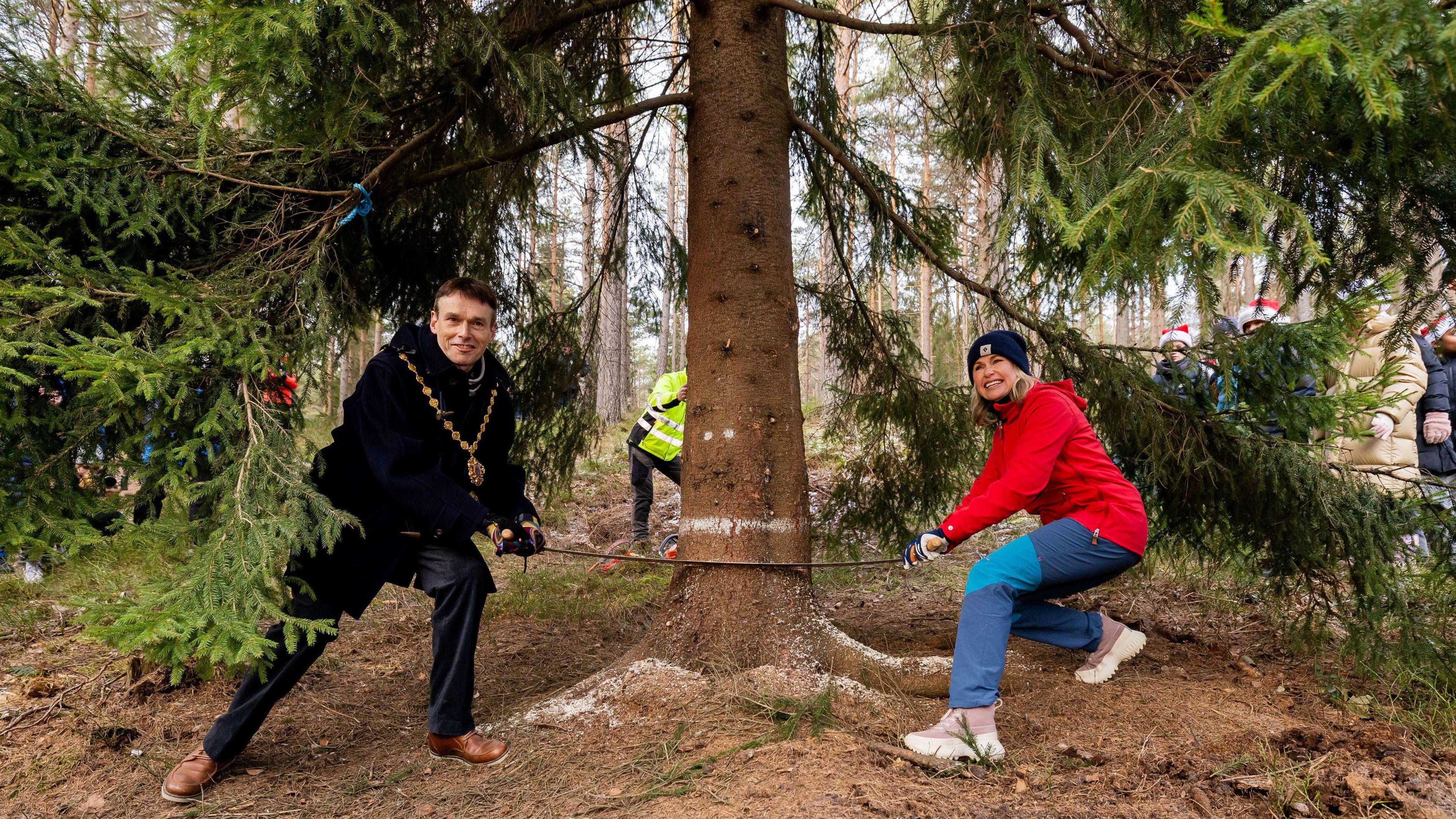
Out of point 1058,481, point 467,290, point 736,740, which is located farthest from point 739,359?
point 736,740

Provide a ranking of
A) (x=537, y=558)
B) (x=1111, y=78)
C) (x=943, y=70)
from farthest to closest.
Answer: (x=537, y=558), (x=943, y=70), (x=1111, y=78)

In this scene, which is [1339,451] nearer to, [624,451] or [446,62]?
[446,62]

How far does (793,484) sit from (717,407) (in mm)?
535

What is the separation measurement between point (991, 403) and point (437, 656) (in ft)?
8.64

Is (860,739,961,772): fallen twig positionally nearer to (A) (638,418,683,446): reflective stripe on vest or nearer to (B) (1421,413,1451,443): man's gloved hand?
(A) (638,418,683,446): reflective stripe on vest

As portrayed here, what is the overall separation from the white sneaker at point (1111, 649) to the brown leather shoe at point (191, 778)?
12.3 feet

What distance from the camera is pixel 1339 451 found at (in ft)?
12.5

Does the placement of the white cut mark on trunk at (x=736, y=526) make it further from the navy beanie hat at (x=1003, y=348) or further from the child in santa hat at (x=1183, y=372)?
the child in santa hat at (x=1183, y=372)

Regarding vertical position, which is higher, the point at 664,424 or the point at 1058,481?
the point at 664,424

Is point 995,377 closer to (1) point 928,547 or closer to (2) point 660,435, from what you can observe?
(1) point 928,547

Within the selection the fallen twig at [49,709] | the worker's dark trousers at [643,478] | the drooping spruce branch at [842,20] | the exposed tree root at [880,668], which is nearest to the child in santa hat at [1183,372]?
the exposed tree root at [880,668]

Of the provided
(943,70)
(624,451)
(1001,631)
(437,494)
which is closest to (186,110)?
(437,494)

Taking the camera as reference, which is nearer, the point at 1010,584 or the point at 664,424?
the point at 1010,584

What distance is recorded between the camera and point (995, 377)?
3.45 metres
